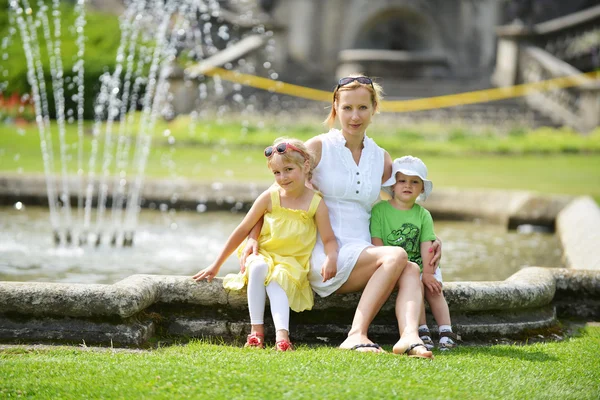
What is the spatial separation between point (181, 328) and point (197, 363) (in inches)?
28.3

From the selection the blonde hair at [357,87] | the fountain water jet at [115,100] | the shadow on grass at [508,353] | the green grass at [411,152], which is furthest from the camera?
the green grass at [411,152]

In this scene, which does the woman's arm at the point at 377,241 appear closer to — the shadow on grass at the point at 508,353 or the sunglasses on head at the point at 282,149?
the sunglasses on head at the point at 282,149

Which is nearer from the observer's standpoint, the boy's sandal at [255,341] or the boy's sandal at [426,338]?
the boy's sandal at [255,341]

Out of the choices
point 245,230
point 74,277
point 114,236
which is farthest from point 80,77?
point 245,230

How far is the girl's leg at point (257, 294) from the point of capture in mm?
4277

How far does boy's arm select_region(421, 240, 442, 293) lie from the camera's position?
14.7 feet

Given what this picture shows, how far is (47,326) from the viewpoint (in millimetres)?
4234

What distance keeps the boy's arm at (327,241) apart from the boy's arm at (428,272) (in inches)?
18.8

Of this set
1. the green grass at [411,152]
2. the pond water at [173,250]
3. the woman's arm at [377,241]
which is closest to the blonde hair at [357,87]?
the woman's arm at [377,241]

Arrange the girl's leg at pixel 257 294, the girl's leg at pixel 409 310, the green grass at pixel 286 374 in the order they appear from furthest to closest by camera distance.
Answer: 1. the girl's leg at pixel 257 294
2. the girl's leg at pixel 409 310
3. the green grass at pixel 286 374

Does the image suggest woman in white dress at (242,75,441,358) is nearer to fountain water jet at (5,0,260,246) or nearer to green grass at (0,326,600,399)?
green grass at (0,326,600,399)

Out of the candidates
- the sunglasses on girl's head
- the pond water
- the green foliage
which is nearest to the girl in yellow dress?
the sunglasses on girl's head

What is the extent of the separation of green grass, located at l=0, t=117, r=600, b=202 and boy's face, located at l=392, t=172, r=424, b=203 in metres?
5.06

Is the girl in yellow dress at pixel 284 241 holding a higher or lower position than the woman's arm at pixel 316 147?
lower
